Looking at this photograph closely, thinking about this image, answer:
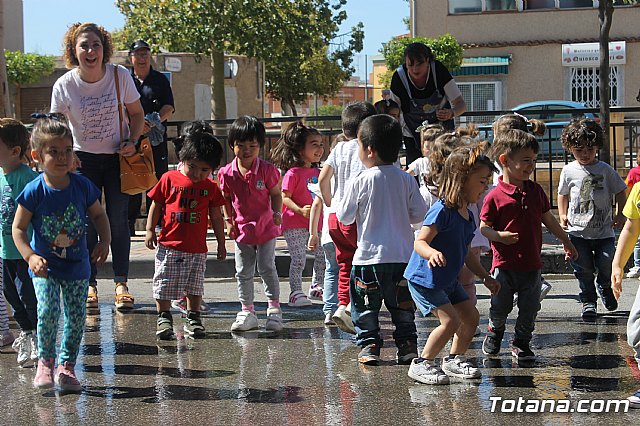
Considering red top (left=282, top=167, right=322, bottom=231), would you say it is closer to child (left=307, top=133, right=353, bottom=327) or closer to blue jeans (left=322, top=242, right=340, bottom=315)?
child (left=307, top=133, right=353, bottom=327)

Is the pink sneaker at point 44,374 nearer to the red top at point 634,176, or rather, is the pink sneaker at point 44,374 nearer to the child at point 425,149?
the child at point 425,149

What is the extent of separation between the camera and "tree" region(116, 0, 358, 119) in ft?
91.8

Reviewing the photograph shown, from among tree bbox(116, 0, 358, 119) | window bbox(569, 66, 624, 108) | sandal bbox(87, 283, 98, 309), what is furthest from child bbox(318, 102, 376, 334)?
window bbox(569, 66, 624, 108)

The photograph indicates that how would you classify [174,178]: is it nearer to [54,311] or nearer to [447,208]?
[54,311]

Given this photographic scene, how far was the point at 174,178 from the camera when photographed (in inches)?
285

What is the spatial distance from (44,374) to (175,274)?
1.61 m

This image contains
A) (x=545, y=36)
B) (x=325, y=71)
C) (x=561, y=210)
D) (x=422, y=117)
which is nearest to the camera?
(x=561, y=210)

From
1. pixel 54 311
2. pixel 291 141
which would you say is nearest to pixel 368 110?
pixel 291 141

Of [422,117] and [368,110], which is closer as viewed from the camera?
[368,110]

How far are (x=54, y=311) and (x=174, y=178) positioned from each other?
1716 millimetres

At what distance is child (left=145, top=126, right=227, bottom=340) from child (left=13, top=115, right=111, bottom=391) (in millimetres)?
1339

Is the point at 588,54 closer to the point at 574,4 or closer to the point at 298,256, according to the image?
the point at 574,4

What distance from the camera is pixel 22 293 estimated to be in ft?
21.3

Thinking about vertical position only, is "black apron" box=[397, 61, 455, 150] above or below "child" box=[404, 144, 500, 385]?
above
